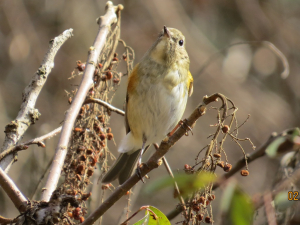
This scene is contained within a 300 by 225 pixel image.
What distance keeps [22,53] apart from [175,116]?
137 inches

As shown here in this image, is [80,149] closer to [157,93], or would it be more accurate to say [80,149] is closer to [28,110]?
[28,110]

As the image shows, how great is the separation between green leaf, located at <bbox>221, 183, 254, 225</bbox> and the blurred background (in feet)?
14.6

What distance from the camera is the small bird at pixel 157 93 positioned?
9.78 feet

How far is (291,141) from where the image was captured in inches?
51.0

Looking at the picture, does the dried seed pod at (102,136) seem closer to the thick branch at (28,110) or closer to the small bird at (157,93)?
the thick branch at (28,110)

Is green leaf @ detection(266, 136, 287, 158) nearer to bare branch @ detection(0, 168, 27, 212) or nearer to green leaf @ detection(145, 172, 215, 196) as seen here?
green leaf @ detection(145, 172, 215, 196)

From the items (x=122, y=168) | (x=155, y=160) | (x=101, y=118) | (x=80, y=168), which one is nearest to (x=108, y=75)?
(x=101, y=118)

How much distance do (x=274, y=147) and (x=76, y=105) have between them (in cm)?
116

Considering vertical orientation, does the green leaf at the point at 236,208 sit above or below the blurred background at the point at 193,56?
below

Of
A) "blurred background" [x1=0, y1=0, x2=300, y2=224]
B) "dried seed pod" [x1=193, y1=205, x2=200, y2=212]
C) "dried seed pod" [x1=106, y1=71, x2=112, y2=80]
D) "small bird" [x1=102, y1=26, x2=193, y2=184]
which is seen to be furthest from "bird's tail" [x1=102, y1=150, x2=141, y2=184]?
"blurred background" [x1=0, y1=0, x2=300, y2=224]

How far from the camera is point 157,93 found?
2963 millimetres

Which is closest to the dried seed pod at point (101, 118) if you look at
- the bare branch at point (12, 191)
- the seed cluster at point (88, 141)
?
the seed cluster at point (88, 141)

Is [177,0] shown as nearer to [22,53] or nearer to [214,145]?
[22,53]

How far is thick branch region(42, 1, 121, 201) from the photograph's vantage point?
1815 millimetres
